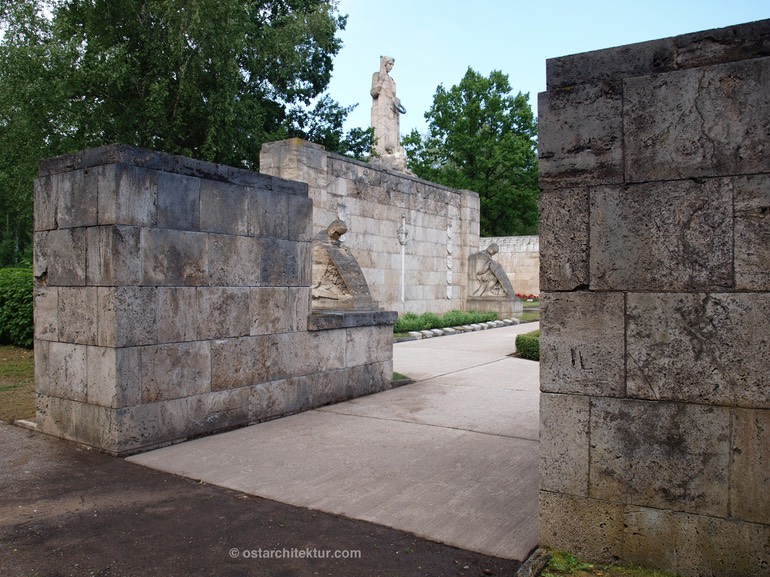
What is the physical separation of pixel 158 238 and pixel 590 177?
12.1ft

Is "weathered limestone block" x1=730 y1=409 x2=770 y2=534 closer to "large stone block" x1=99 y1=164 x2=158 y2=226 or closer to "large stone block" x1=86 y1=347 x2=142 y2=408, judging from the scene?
"large stone block" x1=86 y1=347 x2=142 y2=408

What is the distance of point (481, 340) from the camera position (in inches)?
567

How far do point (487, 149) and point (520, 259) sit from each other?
36.4 ft

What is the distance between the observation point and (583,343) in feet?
10.0

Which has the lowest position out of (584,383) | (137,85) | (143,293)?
(584,383)

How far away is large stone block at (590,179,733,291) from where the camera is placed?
9.25ft

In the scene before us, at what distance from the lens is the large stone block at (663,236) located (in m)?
2.82

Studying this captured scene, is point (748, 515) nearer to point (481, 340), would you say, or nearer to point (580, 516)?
point (580, 516)

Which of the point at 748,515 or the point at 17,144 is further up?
the point at 17,144

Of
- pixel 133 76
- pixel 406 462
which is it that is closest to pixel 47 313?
pixel 406 462

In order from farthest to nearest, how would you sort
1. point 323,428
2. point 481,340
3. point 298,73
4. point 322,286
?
point 298,73
point 481,340
point 322,286
point 323,428

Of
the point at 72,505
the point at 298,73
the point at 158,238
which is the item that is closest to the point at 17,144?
the point at 298,73

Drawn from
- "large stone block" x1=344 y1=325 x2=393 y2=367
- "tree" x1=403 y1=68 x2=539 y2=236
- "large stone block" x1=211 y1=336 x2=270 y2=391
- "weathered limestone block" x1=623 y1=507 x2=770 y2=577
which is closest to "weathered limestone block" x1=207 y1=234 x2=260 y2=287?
"large stone block" x1=211 y1=336 x2=270 y2=391

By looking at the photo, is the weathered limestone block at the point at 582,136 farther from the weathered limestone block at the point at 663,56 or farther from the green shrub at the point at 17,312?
the green shrub at the point at 17,312
